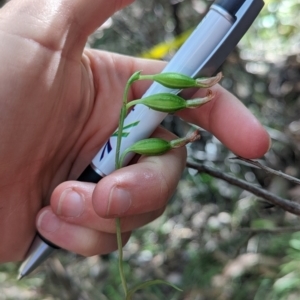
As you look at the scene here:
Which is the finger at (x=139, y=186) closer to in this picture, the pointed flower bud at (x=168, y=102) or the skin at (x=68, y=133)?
the skin at (x=68, y=133)

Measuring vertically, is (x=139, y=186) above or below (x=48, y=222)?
above

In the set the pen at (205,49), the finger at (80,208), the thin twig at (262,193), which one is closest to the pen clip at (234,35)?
the pen at (205,49)

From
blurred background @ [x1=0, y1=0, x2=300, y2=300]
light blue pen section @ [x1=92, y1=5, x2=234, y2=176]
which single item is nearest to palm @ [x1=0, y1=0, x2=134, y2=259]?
light blue pen section @ [x1=92, y1=5, x2=234, y2=176]

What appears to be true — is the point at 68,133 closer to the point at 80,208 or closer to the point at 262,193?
the point at 80,208

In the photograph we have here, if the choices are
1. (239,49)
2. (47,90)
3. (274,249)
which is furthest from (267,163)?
(47,90)

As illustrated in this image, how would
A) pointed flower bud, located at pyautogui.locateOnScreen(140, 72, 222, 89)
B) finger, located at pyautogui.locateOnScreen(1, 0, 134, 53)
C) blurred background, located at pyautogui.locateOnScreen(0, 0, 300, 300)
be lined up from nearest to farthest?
pointed flower bud, located at pyautogui.locateOnScreen(140, 72, 222, 89) → finger, located at pyautogui.locateOnScreen(1, 0, 134, 53) → blurred background, located at pyautogui.locateOnScreen(0, 0, 300, 300)

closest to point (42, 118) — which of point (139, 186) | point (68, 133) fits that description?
point (68, 133)

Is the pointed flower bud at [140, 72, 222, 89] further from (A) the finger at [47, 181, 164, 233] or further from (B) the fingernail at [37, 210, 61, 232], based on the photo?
(B) the fingernail at [37, 210, 61, 232]

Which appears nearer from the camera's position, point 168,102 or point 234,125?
point 168,102
